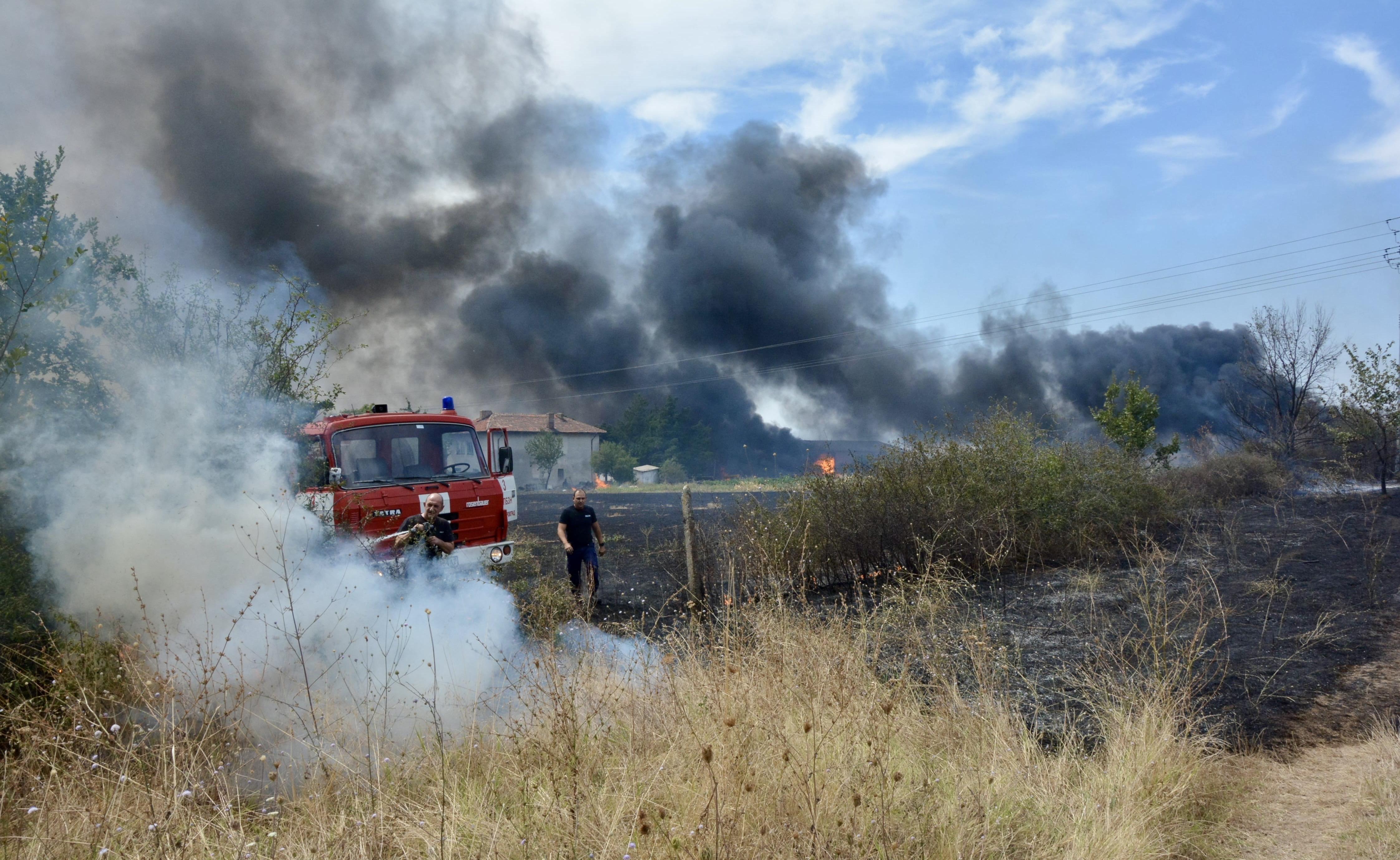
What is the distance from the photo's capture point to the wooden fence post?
889 cm

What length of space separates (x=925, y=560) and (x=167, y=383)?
29.3 ft

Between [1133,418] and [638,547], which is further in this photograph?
[1133,418]

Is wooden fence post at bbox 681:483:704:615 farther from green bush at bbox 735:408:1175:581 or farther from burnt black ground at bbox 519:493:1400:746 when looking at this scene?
green bush at bbox 735:408:1175:581

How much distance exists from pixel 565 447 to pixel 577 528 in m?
50.4

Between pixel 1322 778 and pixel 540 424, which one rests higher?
pixel 540 424

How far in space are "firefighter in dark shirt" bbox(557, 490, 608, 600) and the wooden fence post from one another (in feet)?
3.28

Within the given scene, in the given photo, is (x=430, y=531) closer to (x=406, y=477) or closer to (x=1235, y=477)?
(x=406, y=477)

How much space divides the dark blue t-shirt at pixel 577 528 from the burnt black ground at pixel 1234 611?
3.19ft

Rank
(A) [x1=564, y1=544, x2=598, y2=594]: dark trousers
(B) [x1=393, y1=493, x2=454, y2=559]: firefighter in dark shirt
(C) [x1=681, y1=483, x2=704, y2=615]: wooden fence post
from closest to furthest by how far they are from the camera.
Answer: (B) [x1=393, y1=493, x2=454, y2=559]: firefighter in dark shirt, (C) [x1=681, y1=483, x2=704, y2=615]: wooden fence post, (A) [x1=564, y1=544, x2=598, y2=594]: dark trousers

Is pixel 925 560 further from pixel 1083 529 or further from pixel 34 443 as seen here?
pixel 34 443

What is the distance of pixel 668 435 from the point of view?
2172 inches

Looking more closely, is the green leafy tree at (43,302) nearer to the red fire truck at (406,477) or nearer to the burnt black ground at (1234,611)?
the red fire truck at (406,477)

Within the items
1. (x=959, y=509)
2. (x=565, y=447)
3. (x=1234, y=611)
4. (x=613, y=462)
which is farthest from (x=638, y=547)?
(x=565, y=447)

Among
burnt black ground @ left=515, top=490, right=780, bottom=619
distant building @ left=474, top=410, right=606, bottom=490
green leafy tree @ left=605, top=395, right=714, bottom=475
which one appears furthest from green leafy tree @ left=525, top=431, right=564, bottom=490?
burnt black ground @ left=515, top=490, right=780, bottom=619
